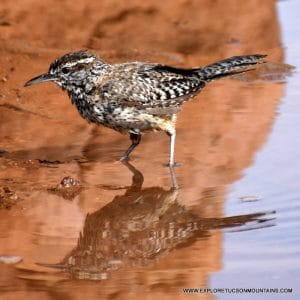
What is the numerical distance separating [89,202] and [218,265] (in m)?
1.68

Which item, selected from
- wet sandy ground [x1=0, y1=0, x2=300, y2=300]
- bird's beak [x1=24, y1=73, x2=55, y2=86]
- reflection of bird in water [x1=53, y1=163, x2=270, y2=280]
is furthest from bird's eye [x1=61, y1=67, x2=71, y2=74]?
reflection of bird in water [x1=53, y1=163, x2=270, y2=280]

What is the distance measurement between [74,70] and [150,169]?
1.01 m

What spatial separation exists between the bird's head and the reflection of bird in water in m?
1.14

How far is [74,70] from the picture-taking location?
8.80m

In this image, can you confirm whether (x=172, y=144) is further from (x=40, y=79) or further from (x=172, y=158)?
(x=40, y=79)

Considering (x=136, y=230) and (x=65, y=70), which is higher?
(x=65, y=70)

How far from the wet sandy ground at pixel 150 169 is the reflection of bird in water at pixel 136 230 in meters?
0.01

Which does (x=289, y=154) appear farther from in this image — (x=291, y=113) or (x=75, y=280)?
(x=75, y=280)

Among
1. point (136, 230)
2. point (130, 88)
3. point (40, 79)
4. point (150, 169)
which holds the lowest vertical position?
point (136, 230)

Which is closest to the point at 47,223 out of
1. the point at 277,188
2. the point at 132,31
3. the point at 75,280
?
the point at 75,280

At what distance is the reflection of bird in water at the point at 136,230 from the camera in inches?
257

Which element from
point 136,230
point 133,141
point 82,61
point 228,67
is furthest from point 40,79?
point 136,230

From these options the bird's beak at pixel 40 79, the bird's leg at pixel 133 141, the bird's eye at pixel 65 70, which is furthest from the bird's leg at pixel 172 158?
the bird's beak at pixel 40 79

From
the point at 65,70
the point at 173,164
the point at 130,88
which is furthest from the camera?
the point at 65,70
